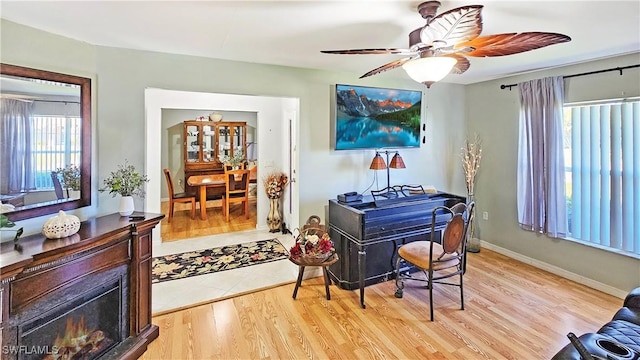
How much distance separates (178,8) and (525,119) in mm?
3677

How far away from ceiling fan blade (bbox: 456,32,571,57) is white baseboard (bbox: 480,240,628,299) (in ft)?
9.05

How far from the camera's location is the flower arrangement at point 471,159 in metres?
4.23

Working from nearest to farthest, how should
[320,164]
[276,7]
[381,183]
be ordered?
[276,7] < [320,164] < [381,183]

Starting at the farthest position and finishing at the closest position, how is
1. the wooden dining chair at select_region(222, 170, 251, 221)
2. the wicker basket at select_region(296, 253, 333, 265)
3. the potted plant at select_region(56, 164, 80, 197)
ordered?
the wooden dining chair at select_region(222, 170, 251, 221)
the wicker basket at select_region(296, 253, 333, 265)
the potted plant at select_region(56, 164, 80, 197)

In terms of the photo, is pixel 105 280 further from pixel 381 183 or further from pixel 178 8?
pixel 381 183

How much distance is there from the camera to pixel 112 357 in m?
2.03

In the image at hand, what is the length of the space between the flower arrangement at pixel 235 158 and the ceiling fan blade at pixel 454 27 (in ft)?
19.4

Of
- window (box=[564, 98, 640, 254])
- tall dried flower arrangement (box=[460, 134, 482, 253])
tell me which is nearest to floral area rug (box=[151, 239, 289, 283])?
tall dried flower arrangement (box=[460, 134, 482, 253])

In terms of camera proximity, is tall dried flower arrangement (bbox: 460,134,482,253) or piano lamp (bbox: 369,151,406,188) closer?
piano lamp (bbox: 369,151,406,188)

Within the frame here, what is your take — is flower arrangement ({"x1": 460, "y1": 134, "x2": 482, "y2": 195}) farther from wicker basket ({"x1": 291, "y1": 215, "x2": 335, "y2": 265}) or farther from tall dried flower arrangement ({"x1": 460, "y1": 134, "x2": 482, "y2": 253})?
wicker basket ({"x1": 291, "y1": 215, "x2": 335, "y2": 265})

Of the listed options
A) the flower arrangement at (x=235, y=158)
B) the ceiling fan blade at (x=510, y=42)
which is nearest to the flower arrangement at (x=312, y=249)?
the ceiling fan blade at (x=510, y=42)

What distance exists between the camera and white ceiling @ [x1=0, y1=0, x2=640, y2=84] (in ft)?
5.92

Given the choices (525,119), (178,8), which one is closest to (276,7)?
(178,8)

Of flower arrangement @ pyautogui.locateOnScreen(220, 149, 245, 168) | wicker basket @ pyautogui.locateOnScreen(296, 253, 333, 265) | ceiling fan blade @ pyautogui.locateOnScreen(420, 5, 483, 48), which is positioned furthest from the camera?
flower arrangement @ pyautogui.locateOnScreen(220, 149, 245, 168)
